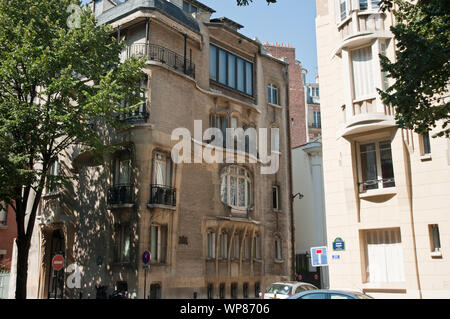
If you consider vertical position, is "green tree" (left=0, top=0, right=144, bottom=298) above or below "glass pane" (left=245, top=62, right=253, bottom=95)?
below

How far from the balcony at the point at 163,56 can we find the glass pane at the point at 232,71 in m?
4.12

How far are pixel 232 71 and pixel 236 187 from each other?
848cm

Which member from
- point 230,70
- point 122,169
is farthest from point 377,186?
point 230,70

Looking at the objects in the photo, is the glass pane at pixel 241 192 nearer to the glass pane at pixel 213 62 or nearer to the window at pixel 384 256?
the glass pane at pixel 213 62

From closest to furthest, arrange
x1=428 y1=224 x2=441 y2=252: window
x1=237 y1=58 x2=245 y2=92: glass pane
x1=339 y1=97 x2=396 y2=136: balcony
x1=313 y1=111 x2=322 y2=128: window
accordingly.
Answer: x1=428 y1=224 x2=441 y2=252: window → x1=339 y1=97 x2=396 y2=136: balcony → x1=237 y1=58 x2=245 y2=92: glass pane → x1=313 y1=111 x2=322 y2=128: window

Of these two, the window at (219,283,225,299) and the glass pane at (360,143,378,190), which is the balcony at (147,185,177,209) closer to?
the window at (219,283,225,299)

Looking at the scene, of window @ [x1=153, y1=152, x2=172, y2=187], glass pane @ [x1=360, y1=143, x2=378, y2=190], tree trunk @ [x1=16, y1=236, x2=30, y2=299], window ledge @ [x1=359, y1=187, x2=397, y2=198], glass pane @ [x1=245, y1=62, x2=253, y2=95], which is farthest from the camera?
glass pane @ [x1=245, y1=62, x2=253, y2=95]

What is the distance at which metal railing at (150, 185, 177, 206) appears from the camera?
2453cm

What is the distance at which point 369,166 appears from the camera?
18.1 meters

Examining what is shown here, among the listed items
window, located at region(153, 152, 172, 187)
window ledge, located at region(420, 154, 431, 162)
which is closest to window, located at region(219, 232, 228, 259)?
window, located at region(153, 152, 172, 187)

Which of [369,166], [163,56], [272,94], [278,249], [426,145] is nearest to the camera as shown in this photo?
[426,145]

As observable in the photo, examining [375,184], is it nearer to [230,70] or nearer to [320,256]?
[320,256]

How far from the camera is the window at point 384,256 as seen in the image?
55.3 ft

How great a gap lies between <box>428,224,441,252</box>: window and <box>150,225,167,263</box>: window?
1386 centimetres
